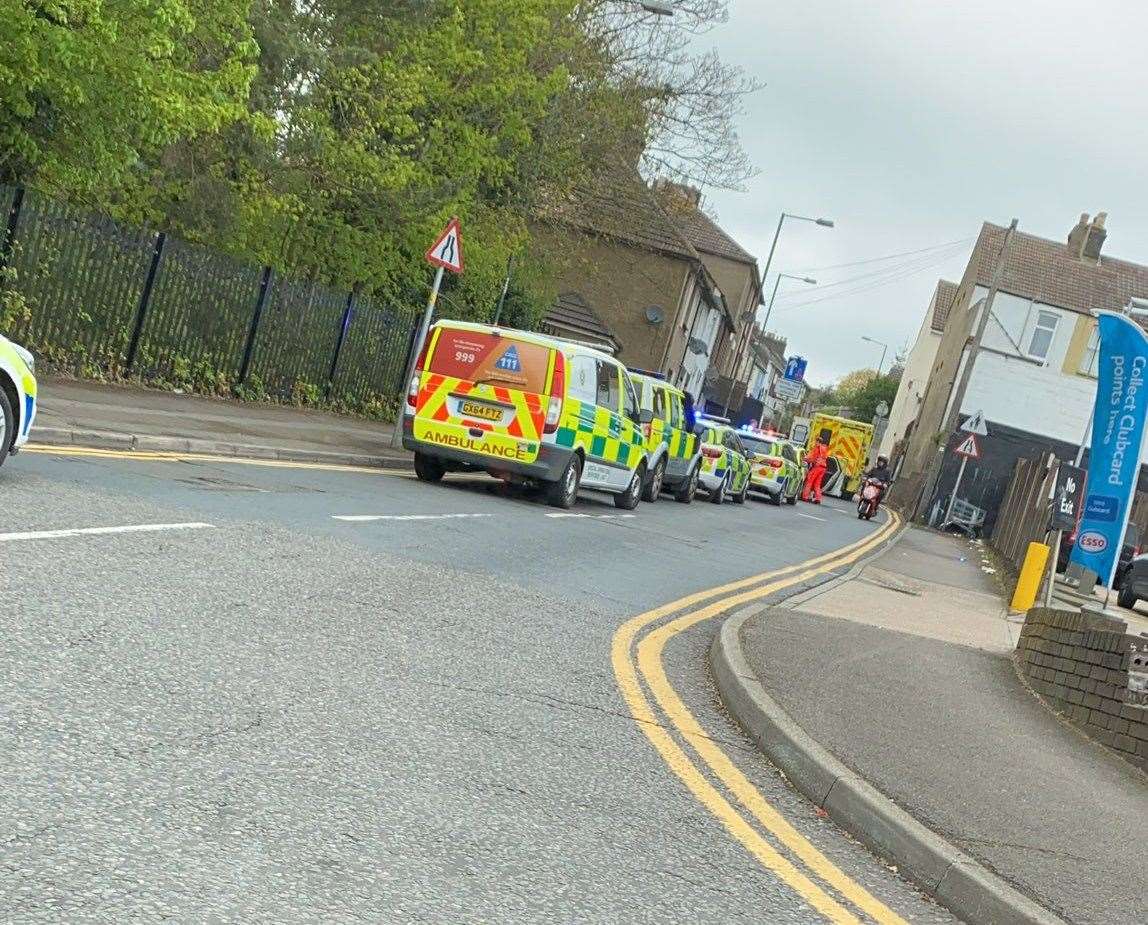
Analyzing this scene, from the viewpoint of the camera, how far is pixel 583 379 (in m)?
17.0

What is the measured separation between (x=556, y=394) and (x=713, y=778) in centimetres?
1070

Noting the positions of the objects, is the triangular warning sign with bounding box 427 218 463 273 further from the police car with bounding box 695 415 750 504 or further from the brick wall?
the brick wall

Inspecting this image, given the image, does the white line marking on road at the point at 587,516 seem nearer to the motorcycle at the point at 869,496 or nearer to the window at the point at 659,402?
the window at the point at 659,402

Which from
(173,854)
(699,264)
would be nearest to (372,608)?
(173,854)

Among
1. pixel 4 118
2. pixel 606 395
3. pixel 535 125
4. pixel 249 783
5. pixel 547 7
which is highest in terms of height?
pixel 547 7

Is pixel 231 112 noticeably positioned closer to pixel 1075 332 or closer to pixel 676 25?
pixel 676 25

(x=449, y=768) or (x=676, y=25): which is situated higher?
(x=676, y=25)

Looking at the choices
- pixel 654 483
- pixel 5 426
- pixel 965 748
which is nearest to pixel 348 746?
pixel 965 748

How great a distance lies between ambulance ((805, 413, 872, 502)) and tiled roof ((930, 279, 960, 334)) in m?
27.3

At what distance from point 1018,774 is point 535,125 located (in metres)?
22.5

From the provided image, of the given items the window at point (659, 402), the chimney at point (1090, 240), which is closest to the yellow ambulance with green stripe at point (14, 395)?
the window at point (659, 402)

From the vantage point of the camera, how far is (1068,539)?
1016 inches

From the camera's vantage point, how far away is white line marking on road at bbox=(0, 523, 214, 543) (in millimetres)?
7363

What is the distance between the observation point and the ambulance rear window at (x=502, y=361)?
16.3 meters
